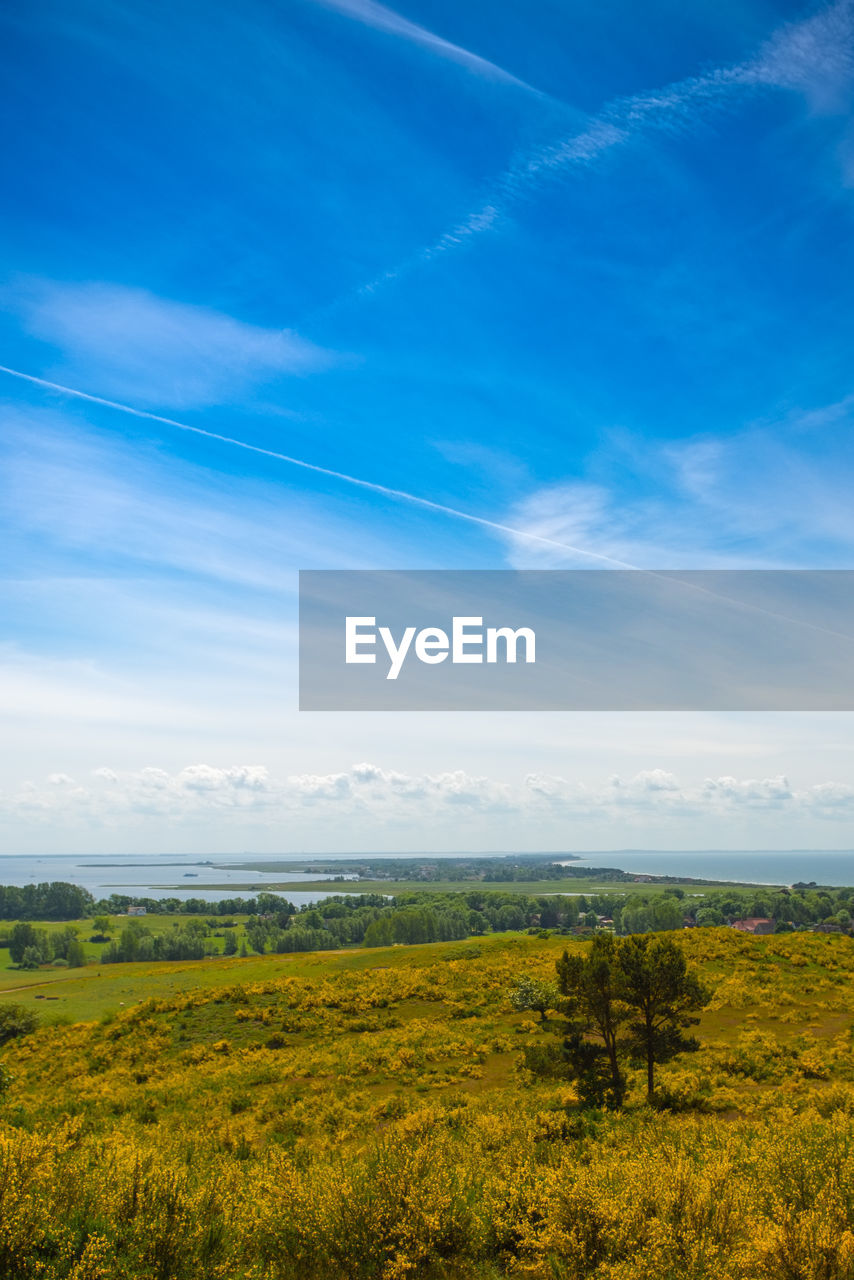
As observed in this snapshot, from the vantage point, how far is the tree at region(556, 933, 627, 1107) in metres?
23.3

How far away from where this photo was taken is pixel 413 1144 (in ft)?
55.3

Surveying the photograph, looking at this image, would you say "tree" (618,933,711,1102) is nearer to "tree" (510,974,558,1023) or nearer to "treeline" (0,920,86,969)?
"tree" (510,974,558,1023)

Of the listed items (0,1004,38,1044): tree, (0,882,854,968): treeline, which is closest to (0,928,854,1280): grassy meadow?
(0,1004,38,1044): tree

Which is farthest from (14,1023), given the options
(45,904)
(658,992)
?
(45,904)

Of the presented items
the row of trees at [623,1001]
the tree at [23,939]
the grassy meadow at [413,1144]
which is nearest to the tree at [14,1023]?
the grassy meadow at [413,1144]

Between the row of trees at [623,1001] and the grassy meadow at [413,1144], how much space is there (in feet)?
3.86

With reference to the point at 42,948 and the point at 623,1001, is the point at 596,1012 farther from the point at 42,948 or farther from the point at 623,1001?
the point at 42,948

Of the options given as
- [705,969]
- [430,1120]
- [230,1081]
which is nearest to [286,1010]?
[230,1081]

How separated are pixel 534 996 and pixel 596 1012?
17493mm

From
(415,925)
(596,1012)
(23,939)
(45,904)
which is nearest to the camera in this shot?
(596,1012)

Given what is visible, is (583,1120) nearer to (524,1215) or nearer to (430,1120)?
(430,1120)

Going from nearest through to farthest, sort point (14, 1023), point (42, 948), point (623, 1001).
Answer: point (623, 1001) < point (14, 1023) < point (42, 948)

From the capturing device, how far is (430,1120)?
21578 millimetres

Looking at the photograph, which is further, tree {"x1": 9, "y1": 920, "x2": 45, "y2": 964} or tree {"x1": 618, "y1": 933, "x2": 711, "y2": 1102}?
tree {"x1": 9, "y1": 920, "x2": 45, "y2": 964}
